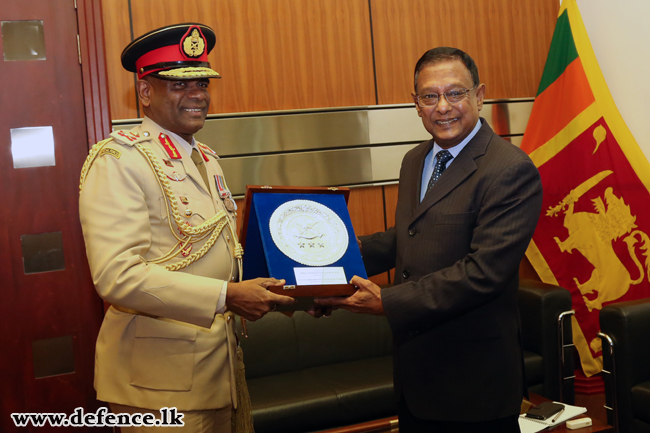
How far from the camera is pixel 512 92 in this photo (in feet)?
13.0

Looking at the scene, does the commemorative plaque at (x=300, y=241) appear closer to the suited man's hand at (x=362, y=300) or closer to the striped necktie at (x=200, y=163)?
the suited man's hand at (x=362, y=300)

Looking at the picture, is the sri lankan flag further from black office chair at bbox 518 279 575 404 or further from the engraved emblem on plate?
the engraved emblem on plate

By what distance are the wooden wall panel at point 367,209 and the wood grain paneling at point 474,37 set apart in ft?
1.92

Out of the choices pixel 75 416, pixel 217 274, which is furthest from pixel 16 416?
pixel 217 274

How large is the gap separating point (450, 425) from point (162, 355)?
35.1 inches

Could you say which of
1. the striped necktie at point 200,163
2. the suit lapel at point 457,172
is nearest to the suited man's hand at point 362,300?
the suit lapel at point 457,172

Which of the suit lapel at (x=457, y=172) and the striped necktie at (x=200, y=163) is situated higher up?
the striped necktie at (x=200, y=163)

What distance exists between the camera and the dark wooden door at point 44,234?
3.00m

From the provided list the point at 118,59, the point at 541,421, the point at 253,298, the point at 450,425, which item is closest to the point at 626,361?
the point at 541,421

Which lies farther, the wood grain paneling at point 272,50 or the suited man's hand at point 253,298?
the wood grain paneling at point 272,50

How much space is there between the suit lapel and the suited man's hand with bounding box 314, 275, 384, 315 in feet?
0.83

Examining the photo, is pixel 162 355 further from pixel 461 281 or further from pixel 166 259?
pixel 461 281

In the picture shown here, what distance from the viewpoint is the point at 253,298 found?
1662 millimetres

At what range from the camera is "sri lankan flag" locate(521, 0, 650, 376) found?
135 inches
